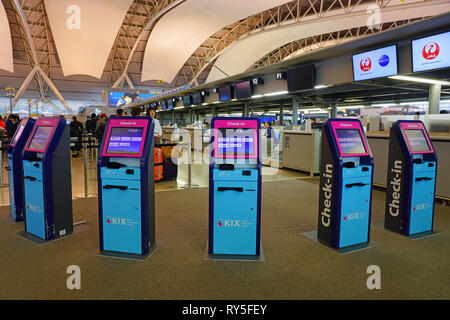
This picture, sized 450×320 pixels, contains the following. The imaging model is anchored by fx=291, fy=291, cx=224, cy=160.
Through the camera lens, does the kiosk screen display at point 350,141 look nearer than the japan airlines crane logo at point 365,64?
Yes

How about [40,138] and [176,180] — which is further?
[176,180]

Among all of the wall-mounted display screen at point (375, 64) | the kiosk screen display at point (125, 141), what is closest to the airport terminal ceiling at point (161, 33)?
the wall-mounted display screen at point (375, 64)

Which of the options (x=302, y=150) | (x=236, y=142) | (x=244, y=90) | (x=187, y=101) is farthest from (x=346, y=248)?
(x=187, y=101)

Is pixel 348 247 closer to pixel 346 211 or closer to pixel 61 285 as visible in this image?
pixel 346 211

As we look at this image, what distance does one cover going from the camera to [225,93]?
12211mm

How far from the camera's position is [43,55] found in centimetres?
3203

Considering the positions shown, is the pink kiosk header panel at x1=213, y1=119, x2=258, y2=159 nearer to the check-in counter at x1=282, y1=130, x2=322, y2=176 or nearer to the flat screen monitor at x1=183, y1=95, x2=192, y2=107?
the check-in counter at x1=282, y1=130, x2=322, y2=176

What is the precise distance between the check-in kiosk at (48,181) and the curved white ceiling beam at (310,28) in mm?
20765

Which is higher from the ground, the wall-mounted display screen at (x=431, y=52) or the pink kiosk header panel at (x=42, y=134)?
the wall-mounted display screen at (x=431, y=52)

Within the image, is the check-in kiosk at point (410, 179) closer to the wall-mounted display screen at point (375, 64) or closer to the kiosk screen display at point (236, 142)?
the kiosk screen display at point (236, 142)

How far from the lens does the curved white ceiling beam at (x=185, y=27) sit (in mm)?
19917

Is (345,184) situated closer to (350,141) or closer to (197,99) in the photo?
(350,141)

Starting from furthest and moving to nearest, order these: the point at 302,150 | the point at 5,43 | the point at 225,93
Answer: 1. the point at 5,43
2. the point at 225,93
3. the point at 302,150

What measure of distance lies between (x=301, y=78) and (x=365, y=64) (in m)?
2.02
